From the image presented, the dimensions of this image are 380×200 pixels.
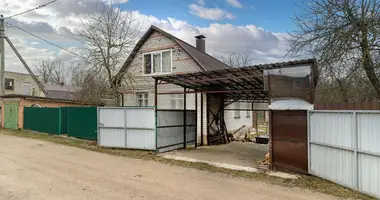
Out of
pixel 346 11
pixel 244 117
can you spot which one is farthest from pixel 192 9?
pixel 244 117

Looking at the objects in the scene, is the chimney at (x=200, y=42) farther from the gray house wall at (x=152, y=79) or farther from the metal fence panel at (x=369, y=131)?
the metal fence panel at (x=369, y=131)

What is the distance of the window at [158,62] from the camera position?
1554cm

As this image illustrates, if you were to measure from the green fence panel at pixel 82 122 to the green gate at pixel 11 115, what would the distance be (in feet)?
22.6

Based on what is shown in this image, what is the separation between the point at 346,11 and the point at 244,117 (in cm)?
1295

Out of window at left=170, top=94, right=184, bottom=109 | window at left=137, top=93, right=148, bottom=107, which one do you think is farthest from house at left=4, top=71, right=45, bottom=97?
window at left=170, top=94, right=184, bottom=109

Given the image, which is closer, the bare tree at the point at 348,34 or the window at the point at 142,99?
the bare tree at the point at 348,34

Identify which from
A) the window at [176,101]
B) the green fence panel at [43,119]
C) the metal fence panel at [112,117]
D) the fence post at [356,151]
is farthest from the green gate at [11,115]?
the fence post at [356,151]

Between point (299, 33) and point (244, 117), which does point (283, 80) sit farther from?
point (244, 117)

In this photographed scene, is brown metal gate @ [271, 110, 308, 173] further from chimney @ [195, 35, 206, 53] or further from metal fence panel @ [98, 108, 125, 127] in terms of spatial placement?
chimney @ [195, 35, 206, 53]

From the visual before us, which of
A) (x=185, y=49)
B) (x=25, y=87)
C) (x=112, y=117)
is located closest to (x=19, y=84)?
(x=25, y=87)

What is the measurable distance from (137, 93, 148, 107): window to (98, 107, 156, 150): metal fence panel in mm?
4733

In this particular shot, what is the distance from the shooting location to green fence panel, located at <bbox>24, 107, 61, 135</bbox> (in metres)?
16.2

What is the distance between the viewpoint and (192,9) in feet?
48.0

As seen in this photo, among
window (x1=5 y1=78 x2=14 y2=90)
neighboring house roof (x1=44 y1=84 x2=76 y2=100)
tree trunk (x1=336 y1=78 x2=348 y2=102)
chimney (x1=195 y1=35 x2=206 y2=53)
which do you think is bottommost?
tree trunk (x1=336 y1=78 x2=348 y2=102)
